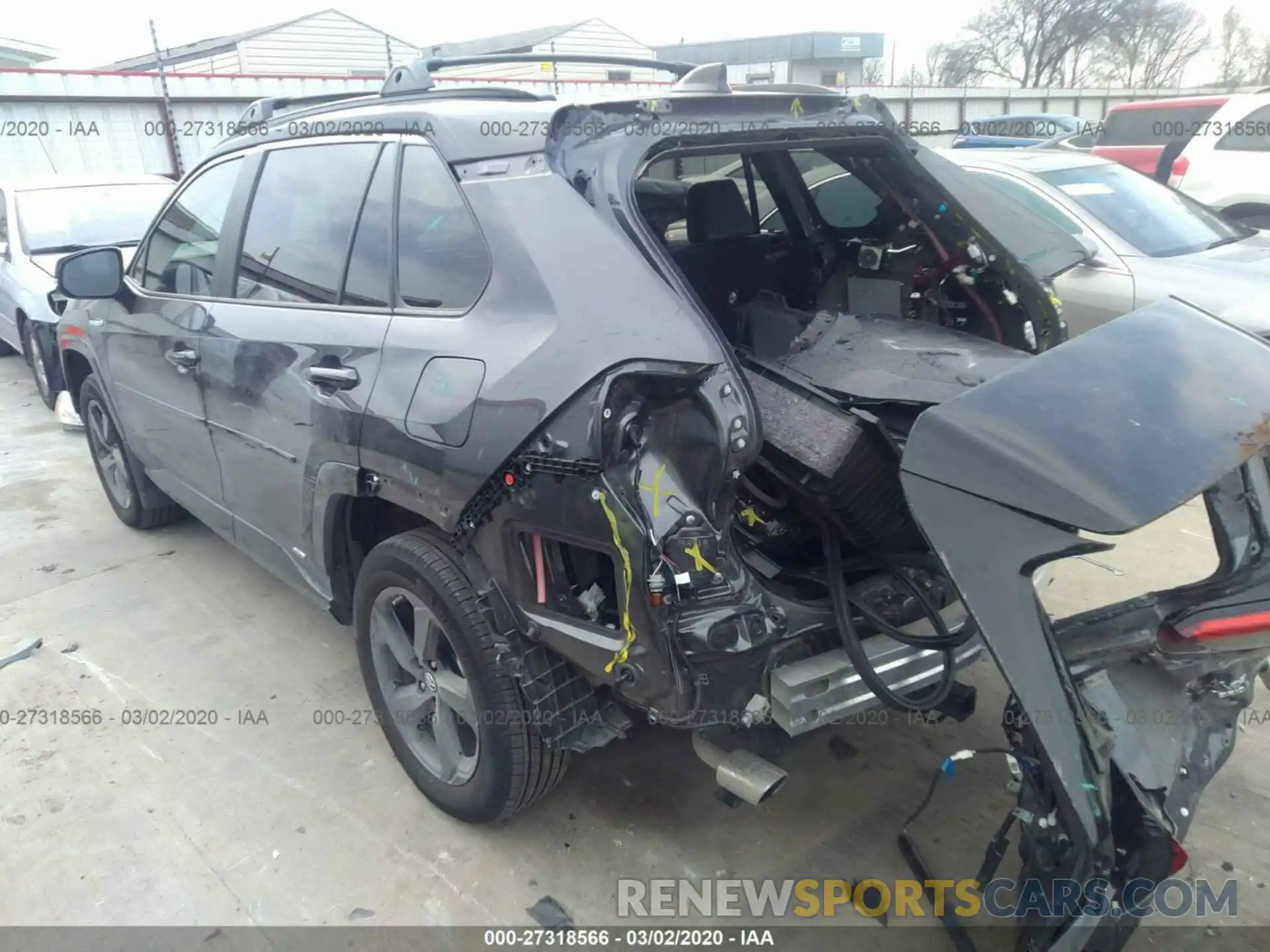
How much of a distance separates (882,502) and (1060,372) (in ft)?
2.33

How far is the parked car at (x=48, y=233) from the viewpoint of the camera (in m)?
6.83

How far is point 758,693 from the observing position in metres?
2.06

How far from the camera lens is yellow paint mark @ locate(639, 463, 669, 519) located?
1.91 meters

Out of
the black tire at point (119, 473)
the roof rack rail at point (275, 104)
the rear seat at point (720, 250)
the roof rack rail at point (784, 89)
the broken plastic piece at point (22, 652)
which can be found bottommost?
the broken plastic piece at point (22, 652)

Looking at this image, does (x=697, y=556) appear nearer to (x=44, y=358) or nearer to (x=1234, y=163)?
(x=44, y=358)

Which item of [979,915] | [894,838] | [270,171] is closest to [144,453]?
[270,171]

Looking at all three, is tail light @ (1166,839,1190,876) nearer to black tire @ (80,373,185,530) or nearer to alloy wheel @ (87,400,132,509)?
black tire @ (80,373,185,530)

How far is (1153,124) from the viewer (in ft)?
33.5

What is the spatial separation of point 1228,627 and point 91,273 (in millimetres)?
3923

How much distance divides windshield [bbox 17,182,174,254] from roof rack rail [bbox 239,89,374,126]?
4166mm

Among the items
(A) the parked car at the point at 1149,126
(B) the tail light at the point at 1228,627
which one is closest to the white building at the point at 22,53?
(A) the parked car at the point at 1149,126

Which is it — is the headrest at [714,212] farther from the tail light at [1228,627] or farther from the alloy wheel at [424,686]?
the tail light at [1228,627]

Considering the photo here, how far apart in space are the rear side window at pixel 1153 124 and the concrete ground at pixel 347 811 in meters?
8.13

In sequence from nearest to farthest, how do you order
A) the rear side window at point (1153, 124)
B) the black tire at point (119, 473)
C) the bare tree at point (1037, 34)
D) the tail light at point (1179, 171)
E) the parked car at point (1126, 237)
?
the black tire at point (119, 473) < the parked car at point (1126, 237) < the tail light at point (1179, 171) < the rear side window at point (1153, 124) < the bare tree at point (1037, 34)
